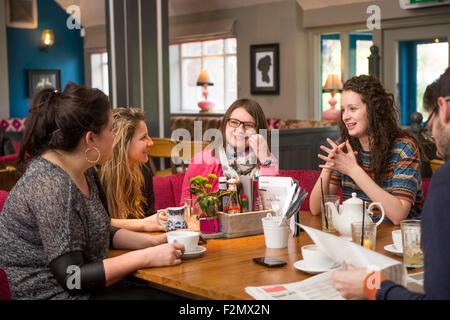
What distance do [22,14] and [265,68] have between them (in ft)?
17.0

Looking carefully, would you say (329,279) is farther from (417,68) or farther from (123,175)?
(417,68)

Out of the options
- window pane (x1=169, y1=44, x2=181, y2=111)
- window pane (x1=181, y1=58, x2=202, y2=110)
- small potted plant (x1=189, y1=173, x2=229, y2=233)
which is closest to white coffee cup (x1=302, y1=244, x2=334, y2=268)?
small potted plant (x1=189, y1=173, x2=229, y2=233)

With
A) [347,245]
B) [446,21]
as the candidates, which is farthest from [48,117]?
[446,21]

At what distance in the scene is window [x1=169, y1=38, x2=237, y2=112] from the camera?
31.6 feet

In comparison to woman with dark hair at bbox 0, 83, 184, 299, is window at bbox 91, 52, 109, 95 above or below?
above

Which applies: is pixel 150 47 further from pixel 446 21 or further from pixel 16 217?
pixel 16 217

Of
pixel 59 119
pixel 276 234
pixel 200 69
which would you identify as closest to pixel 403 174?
pixel 276 234

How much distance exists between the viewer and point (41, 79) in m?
11.0

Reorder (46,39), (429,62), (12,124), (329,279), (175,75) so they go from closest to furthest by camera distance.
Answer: (329,279) < (429,62) < (12,124) < (175,75) < (46,39)

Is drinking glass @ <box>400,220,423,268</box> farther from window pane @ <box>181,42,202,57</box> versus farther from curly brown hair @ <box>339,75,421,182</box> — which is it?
window pane @ <box>181,42,202,57</box>

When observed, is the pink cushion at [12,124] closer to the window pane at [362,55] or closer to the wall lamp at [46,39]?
the wall lamp at [46,39]

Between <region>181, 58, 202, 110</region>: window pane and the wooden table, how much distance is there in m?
8.34

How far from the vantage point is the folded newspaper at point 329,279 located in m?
1.44
